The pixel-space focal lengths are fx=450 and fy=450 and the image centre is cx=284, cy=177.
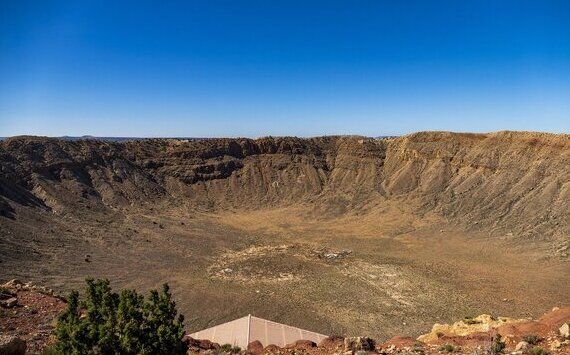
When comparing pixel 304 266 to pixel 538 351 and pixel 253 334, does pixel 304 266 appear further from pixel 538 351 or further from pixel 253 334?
pixel 538 351

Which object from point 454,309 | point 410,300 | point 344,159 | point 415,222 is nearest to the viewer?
point 454,309

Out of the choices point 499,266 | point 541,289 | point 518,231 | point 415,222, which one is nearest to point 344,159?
point 415,222

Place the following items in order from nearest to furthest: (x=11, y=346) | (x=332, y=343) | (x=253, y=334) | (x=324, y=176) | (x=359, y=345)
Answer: (x=11, y=346) → (x=359, y=345) → (x=332, y=343) → (x=253, y=334) → (x=324, y=176)

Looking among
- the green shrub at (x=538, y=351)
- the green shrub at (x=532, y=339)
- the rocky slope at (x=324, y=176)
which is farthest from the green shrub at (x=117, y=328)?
the rocky slope at (x=324, y=176)

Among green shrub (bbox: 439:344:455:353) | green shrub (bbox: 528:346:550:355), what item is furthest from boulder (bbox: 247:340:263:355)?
green shrub (bbox: 528:346:550:355)

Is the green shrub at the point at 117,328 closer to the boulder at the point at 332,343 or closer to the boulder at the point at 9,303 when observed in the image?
the boulder at the point at 332,343

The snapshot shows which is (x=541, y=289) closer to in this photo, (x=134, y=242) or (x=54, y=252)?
(x=134, y=242)

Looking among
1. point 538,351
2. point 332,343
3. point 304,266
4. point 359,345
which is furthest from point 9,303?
point 304,266
